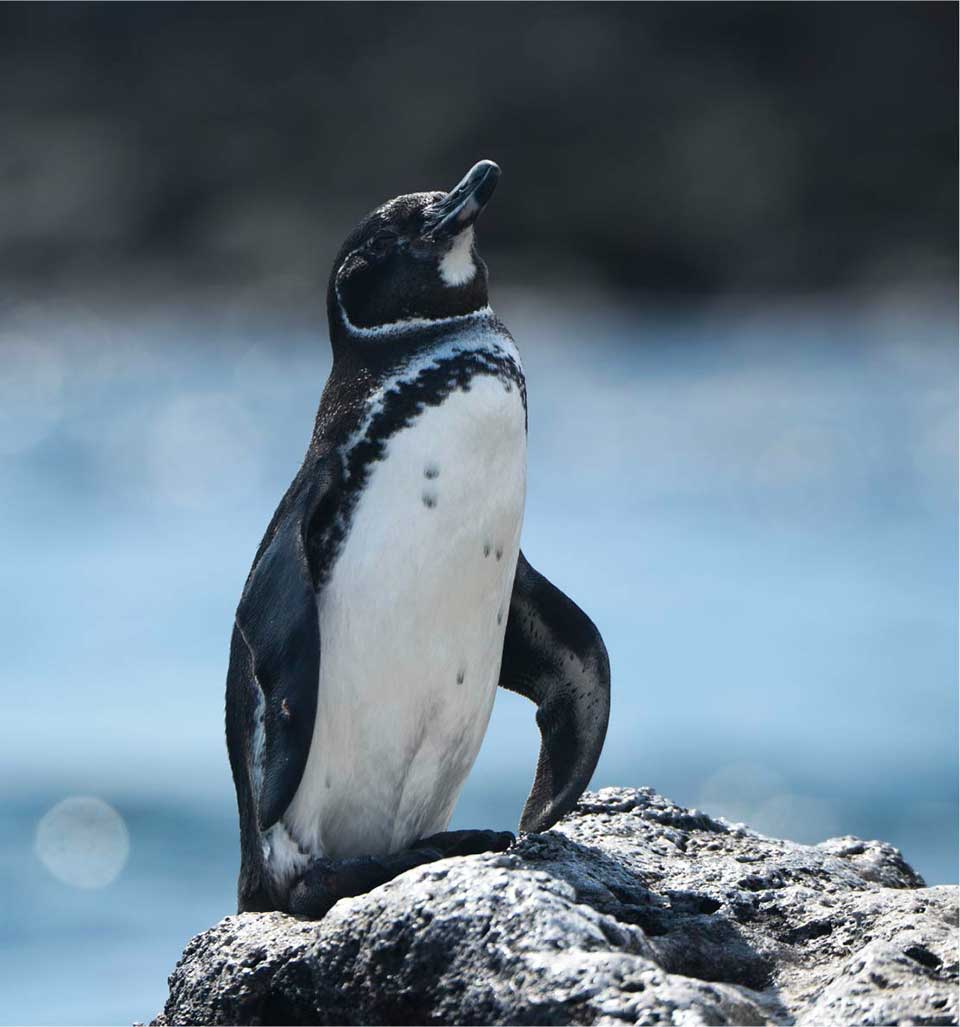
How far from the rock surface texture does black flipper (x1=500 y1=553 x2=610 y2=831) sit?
200 millimetres

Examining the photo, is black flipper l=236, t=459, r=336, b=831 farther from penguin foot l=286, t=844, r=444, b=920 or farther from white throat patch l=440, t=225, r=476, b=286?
white throat patch l=440, t=225, r=476, b=286

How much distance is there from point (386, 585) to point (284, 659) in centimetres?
17

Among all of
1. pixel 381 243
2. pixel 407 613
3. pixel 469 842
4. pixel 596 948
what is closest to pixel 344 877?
pixel 469 842

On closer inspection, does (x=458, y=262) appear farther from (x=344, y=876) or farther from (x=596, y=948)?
(x=596, y=948)

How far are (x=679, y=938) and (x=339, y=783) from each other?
0.52 meters

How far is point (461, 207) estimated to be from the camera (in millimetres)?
2406

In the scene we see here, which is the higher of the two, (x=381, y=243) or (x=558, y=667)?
(x=381, y=243)

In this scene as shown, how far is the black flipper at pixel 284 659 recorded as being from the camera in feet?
7.50

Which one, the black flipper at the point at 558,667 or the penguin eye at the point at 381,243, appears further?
the black flipper at the point at 558,667

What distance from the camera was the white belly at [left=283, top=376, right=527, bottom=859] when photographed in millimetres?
2344

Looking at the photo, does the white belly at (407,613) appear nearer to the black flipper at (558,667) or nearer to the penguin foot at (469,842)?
the penguin foot at (469,842)

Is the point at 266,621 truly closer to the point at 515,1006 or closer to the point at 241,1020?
the point at 241,1020

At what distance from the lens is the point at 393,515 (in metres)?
2.34

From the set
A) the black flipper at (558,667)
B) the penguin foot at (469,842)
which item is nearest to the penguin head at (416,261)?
the black flipper at (558,667)
